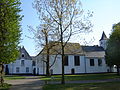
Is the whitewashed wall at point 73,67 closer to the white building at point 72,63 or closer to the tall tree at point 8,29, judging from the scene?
→ the white building at point 72,63

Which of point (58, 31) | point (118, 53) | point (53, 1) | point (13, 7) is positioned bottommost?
point (118, 53)

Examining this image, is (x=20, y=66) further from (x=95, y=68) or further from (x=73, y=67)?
(x=95, y=68)

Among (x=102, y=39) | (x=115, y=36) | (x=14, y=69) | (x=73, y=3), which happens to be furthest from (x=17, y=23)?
(x=102, y=39)

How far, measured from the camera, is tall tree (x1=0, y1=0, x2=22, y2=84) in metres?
18.8

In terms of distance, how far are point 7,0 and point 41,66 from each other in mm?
38408

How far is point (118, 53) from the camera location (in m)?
33.6

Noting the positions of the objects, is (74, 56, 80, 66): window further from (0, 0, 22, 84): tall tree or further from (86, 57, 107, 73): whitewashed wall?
(0, 0, 22, 84): tall tree

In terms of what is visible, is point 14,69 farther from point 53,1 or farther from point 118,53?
point 53,1

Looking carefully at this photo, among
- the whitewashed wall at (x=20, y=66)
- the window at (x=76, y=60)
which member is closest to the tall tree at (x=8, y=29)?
the window at (x=76, y=60)

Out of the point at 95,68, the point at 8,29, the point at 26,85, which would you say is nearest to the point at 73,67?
the point at 95,68

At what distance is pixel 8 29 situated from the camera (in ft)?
62.0

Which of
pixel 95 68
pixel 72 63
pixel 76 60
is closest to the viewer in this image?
pixel 72 63

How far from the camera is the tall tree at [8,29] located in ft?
61.6

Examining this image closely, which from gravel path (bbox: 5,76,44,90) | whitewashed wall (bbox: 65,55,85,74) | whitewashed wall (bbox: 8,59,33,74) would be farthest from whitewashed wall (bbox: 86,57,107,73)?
gravel path (bbox: 5,76,44,90)
